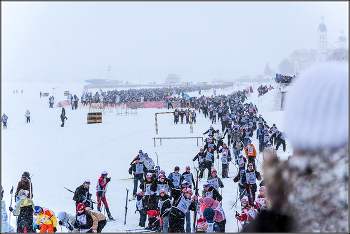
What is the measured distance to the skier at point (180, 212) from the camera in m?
6.97

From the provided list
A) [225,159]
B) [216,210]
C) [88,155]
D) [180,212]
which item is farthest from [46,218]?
[88,155]

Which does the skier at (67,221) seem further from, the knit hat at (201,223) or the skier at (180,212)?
the knit hat at (201,223)

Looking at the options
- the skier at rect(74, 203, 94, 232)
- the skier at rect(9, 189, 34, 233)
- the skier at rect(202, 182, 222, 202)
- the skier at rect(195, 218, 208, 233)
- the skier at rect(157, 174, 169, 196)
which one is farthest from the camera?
the skier at rect(157, 174, 169, 196)

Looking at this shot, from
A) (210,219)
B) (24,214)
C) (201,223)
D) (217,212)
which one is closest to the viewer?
(201,223)

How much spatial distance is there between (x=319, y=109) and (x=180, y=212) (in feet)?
20.5

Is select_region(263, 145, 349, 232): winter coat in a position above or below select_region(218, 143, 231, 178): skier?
above

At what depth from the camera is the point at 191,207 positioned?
7.20 metres

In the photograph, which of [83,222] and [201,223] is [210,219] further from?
[83,222]

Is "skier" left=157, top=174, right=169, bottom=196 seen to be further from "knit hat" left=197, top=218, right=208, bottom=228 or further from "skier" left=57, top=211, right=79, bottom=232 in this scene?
"knit hat" left=197, top=218, right=208, bottom=228

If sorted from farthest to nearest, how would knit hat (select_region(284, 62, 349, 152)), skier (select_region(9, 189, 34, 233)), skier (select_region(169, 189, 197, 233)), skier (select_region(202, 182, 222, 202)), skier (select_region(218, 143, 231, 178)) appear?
skier (select_region(218, 143, 231, 178)) → skier (select_region(202, 182, 222, 202)) → skier (select_region(9, 189, 34, 233)) → skier (select_region(169, 189, 197, 233)) → knit hat (select_region(284, 62, 349, 152))

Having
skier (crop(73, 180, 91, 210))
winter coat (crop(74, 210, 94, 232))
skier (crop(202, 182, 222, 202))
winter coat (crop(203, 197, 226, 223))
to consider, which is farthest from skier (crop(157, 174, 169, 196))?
winter coat (crop(74, 210, 94, 232))

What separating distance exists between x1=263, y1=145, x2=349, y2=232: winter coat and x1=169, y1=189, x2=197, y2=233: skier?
6024 mm

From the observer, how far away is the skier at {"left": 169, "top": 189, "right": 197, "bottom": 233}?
22.9ft

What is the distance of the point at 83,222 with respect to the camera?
21.7ft
